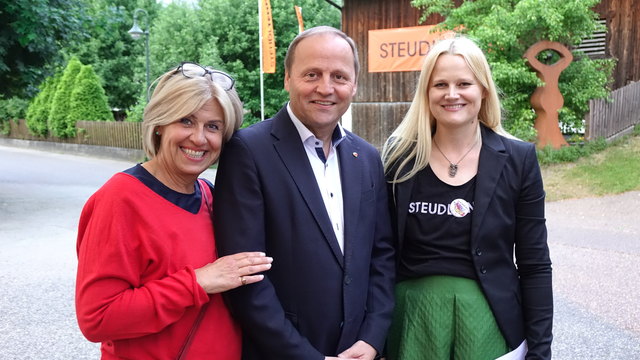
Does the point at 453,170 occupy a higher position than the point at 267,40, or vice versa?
the point at 267,40

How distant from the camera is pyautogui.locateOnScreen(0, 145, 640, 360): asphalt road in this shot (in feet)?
15.2

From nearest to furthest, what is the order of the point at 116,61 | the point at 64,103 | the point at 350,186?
1. the point at 350,186
2. the point at 64,103
3. the point at 116,61

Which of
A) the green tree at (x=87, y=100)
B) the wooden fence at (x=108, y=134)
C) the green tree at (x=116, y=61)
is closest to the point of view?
the wooden fence at (x=108, y=134)

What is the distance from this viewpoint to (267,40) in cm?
1858

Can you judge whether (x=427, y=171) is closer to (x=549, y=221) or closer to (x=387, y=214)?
(x=387, y=214)

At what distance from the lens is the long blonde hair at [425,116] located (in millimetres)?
2363

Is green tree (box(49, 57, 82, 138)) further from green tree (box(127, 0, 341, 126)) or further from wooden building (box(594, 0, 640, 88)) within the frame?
wooden building (box(594, 0, 640, 88))

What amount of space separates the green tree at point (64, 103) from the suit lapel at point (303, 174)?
2773 cm

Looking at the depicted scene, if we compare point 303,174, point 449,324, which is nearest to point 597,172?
point 449,324

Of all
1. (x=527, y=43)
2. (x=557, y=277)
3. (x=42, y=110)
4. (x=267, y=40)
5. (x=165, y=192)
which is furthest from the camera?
(x=42, y=110)

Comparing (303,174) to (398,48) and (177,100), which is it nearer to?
(177,100)

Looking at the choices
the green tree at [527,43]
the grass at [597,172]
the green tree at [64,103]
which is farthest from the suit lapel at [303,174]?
the green tree at [64,103]

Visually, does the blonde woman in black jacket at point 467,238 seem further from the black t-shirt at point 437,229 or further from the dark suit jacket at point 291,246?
the dark suit jacket at point 291,246

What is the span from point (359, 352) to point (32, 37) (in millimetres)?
10334
